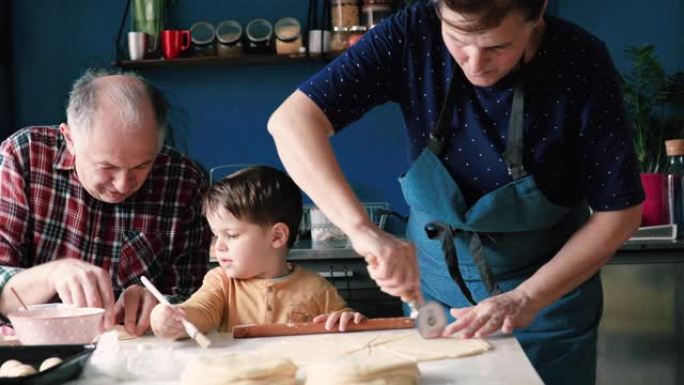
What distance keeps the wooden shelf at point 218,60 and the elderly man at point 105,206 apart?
5.17ft

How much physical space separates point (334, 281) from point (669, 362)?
1242 millimetres

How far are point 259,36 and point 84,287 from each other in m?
2.27

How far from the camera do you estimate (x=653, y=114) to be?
12.4 ft

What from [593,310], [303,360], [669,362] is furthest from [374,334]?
[669,362]

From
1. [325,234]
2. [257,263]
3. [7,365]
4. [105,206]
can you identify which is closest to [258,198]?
[257,263]

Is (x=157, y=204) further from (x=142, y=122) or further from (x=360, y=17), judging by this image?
(x=360, y=17)

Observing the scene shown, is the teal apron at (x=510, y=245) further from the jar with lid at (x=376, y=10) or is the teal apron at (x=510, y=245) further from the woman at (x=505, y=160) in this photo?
the jar with lid at (x=376, y=10)

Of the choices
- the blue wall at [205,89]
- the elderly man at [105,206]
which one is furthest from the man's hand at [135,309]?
the blue wall at [205,89]

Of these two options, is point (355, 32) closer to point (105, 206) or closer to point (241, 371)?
point (105, 206)

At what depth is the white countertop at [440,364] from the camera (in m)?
1.39

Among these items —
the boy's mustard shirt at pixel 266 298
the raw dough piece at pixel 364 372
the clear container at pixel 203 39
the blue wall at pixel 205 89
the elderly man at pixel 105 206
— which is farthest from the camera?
the blue wall at pixel 205 89

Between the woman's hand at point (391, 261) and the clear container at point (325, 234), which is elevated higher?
the woman's hand at point (391, 261)

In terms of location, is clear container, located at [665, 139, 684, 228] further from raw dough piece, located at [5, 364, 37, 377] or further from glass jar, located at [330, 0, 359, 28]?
raw dough piece, located at [5, 364, 37, 377]

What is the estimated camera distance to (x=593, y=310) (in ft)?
6.25
